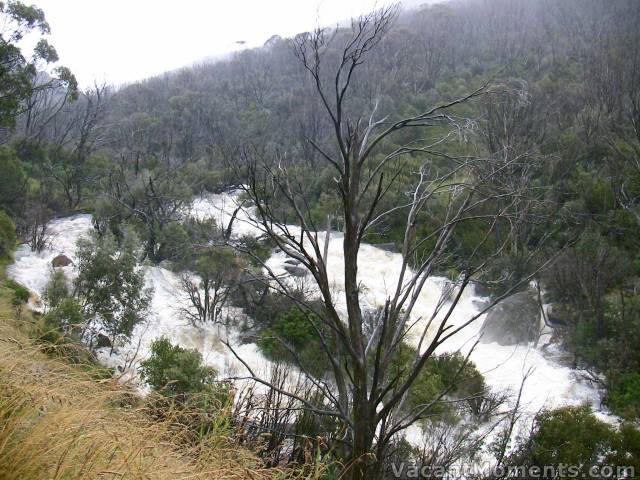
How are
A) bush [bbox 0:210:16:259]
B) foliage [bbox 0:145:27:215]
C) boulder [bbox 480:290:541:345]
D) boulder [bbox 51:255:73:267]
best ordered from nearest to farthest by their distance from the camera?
boulder [bbox 480:290:541:345]
bush [bbox 0:210:16:259]
boulder [bbox 51:255:73:267]
foliage [bbox 0:145:27:215]

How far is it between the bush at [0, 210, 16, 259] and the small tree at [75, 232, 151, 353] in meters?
3.38

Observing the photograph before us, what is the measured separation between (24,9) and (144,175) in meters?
6.85

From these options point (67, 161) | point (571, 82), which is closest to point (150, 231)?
point (67, 161)

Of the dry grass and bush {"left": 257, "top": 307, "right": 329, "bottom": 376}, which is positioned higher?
bush {"left": 257, "top": 307, "right": 329, "bottom": 376}

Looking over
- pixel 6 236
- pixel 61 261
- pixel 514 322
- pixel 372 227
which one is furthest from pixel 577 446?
pixel 6 236

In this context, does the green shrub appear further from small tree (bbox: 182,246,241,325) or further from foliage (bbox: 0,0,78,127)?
foliage (bbox: 0,0,78,127)

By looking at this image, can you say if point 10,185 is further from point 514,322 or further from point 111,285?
point 514,322

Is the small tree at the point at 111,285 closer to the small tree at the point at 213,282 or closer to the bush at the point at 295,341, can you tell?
the small tree at the point at 213,282

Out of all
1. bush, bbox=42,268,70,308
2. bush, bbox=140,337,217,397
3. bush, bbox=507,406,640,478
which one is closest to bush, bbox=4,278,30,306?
bush, bbox=42,268,70,308

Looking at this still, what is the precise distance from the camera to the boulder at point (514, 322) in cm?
1232

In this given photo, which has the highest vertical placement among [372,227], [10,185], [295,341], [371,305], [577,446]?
[10,185]

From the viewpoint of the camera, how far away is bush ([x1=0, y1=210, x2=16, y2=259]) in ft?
43.7

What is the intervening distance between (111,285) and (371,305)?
7.15 metres

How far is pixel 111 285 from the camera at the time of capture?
11367mm
